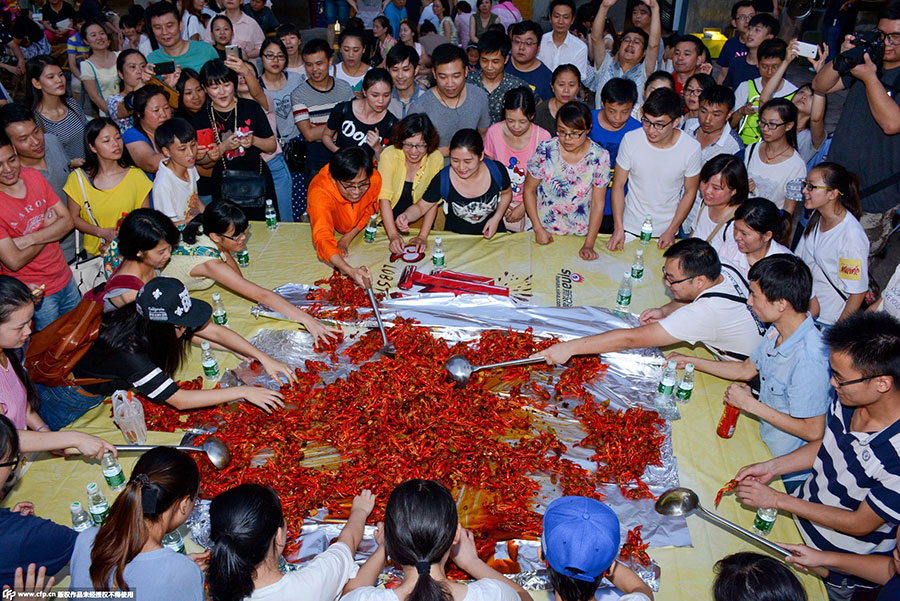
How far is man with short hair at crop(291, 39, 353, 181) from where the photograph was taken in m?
6.13

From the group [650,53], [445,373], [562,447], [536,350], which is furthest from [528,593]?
[650,53]

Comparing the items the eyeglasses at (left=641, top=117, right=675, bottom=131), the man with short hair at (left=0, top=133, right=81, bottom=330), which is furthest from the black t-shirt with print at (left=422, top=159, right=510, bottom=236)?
the man with short hair at (left=0, top=133, right=81, bottom=330)

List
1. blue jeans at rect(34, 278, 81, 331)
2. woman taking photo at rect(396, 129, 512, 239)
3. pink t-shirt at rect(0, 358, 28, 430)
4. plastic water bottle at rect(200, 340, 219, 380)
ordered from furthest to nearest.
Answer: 1. woman taking photo at rect(396, 129, 512, 239)
2. blue jeans at rect(34, 278, 81, 331)
3. plastic water bottle at rect(200, 340, 219, 380)
4. pink t-shirt at rect(0, 358, 28, 430)

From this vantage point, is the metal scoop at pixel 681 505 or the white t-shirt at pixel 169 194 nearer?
the metal scoop at pixel 681 505

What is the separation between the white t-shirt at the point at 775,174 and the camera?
5098mm

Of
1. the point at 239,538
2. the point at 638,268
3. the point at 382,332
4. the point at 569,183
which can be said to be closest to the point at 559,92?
the point at 569,183

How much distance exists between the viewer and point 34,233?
4246 mm

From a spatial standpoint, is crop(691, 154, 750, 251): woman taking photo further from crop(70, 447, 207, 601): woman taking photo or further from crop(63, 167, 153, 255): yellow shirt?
crop(63, 167, 153, 255): yellow shirt

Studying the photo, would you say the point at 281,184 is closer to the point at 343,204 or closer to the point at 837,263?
the point at 343,204

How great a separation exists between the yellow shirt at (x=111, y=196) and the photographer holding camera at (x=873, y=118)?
224 inches

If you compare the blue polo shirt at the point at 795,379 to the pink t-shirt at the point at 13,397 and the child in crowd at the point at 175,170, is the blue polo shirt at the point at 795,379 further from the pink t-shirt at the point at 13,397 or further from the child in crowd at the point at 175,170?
the child in crowd at the point at 175,170

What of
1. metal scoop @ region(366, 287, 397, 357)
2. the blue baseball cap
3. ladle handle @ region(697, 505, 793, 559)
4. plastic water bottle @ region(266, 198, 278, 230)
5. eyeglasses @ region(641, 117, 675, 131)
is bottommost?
ladle handle @ region(697, 505, 793, 559)

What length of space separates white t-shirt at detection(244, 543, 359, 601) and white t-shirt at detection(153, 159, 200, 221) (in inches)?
123

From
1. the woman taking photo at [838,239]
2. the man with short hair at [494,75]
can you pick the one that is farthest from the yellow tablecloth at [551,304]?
the man with short hair at [494,75]
